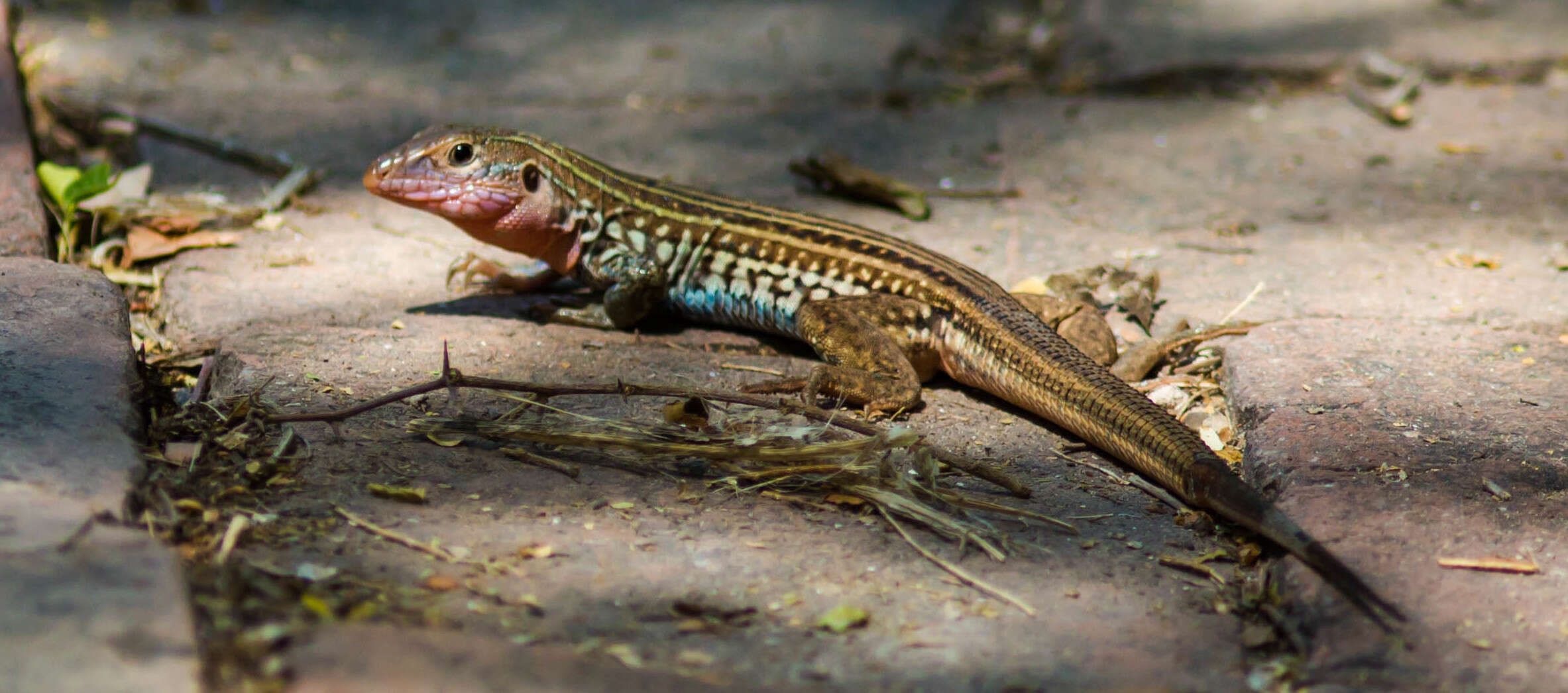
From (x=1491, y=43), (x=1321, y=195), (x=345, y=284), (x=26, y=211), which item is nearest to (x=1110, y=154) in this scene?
(x=1321, y=195)

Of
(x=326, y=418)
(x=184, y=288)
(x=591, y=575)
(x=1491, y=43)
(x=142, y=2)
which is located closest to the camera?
(x=591, y=575)

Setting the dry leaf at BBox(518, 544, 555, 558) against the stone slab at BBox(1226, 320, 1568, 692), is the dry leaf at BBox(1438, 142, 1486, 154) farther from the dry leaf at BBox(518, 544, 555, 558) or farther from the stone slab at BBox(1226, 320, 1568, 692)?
the dry leaf at BBox(518, 544, 555, 558)

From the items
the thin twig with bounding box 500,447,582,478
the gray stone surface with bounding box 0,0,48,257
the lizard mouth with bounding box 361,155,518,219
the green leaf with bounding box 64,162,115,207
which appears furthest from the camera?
the green leaf with bounding box 64,162,115,207

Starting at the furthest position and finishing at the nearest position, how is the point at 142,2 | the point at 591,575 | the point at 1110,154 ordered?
1. the point at 142,2
2. the point at 1110,154
3. the point at 591,575

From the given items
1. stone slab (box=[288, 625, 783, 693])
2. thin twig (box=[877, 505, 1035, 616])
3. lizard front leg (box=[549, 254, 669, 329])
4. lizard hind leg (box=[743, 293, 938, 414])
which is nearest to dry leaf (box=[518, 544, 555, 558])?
stone slab (box=[288, 625, 783, 693])

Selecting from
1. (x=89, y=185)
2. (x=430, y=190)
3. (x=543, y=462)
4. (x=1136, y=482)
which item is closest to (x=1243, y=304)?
(x=1136, y=482)

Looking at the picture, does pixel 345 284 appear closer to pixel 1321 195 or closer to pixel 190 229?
pixel 190 229
